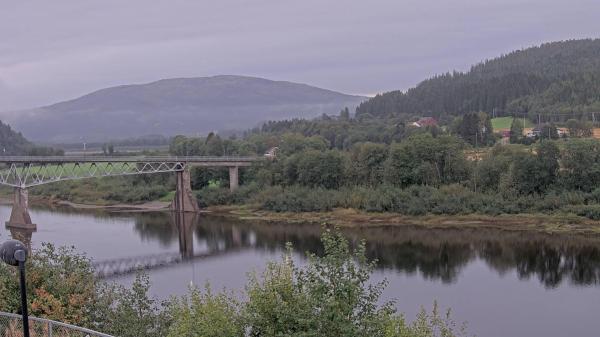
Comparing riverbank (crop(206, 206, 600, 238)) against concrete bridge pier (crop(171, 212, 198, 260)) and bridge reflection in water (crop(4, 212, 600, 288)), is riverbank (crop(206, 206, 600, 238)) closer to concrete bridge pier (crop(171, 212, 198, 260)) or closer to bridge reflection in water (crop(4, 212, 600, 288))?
bridge reflection in water (crop(4, 212, 600, 288))

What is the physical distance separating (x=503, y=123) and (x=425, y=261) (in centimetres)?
6169

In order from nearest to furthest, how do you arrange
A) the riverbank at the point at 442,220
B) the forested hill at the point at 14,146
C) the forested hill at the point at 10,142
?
the riverbank at the point at 442,220 → the forested hill at the point at 14,146 → the forested hill at the point at 10,142

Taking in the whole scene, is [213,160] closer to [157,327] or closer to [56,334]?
[157,327]

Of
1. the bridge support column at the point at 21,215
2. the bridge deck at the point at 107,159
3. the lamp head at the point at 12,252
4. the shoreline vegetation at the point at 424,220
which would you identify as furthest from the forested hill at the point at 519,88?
the lamp head at the point at 12,252

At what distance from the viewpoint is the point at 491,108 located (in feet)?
352

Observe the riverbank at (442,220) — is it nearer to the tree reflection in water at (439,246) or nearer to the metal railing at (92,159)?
the tree reflection in water at (439,246)

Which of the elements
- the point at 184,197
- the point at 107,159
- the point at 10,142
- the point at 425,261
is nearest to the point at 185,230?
the point at 184,197

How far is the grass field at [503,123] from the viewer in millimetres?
90500

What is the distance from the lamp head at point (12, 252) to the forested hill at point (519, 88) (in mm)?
84805

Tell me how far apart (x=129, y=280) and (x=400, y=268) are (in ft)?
45.4

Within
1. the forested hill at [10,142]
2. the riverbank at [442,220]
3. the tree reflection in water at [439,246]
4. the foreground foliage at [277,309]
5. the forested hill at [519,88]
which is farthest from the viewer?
the forested hill at [10,142]

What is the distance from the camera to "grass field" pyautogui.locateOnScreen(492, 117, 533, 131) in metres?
90.5

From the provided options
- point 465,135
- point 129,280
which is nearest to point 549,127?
point 465,135

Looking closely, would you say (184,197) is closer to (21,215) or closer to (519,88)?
(21,215)
